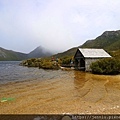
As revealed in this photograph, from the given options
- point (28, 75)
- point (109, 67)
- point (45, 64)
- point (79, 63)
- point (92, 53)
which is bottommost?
point (28, 75)

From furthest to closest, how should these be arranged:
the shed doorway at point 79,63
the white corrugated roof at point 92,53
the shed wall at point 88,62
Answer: the shed doorway at point 79,63, the white corrugated roof at point 92,53, the shed wall at point 88,62

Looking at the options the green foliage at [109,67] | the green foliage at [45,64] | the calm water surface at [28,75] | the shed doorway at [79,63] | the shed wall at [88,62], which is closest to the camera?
the calm water surface at [28,75]

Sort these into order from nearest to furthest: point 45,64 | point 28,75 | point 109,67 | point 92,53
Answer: point 109,67
point 28,75
point 92,53
point 45,64

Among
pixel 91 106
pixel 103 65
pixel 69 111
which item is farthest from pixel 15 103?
pixel 103 65

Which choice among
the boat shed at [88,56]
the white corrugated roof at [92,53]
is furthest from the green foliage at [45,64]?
the white corrugated roof at [92,53]

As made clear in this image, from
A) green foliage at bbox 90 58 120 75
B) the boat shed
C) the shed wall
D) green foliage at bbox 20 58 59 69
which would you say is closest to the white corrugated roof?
the boat shed

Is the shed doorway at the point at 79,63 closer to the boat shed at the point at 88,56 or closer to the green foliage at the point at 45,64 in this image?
the boat shed at the point at 88,56

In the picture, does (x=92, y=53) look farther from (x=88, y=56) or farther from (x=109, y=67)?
(x=109, y=67)

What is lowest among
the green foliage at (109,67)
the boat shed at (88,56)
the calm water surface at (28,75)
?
the calm water surface at (28,75)

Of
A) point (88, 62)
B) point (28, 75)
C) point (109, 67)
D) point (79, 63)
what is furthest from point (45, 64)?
point (109, 67)

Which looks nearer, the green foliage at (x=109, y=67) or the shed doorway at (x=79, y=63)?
the green foliage at (x=109, y=67)

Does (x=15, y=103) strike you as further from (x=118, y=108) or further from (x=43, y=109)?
(x=118, y=108)

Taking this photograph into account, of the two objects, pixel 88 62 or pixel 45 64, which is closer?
pixel 88 62

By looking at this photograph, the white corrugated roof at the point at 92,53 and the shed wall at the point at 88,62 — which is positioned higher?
the white corrugated roof at the point at 92,53
